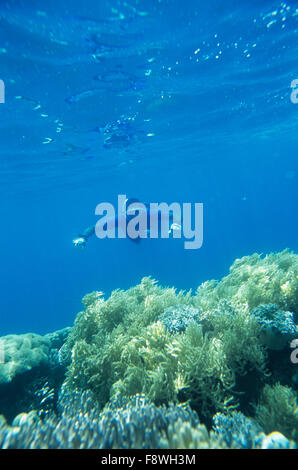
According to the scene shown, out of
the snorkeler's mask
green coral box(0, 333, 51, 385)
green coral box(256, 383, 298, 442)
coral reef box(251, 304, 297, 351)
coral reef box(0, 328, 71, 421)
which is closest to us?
green coral box(256, 383, 298, 442)

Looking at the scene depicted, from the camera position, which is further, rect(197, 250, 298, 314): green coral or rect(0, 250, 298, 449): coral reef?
rect(197, 250, 298, 314): green coral

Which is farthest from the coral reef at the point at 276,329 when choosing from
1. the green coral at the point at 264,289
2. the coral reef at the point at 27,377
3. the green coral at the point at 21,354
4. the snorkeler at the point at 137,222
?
the snorkeler at the point at 137,222

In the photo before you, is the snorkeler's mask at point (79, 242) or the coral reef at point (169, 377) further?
the snorkeler's mask at point (79, 242)

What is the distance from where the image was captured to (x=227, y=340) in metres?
4.22

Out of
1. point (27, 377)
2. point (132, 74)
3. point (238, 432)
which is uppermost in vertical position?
point (132, 74)

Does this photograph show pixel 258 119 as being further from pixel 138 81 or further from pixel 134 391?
pixel 134 391

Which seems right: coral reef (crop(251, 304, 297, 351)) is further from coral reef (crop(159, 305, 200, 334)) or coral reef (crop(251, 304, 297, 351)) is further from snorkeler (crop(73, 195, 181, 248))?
snorkeler (crop(73, 195, 181, 248))

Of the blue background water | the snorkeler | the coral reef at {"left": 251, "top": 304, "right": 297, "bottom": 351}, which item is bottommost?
the coral reef at {"left": 251, "top": 304, "right": 297, "bottom": 351}

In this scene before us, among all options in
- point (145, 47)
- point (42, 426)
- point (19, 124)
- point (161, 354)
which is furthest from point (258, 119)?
point (42, 426)

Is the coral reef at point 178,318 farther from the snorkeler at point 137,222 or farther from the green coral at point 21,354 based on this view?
the snorkeler at point 137,222

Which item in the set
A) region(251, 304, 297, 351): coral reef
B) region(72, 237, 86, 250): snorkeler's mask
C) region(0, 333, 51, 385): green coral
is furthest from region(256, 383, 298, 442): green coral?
region(72, 237, 86, 250): snorkeler's mask

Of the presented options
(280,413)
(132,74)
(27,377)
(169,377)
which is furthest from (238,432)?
(132,74)

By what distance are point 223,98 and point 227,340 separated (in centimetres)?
1814

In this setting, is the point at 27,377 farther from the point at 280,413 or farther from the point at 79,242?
the point at 280,413
